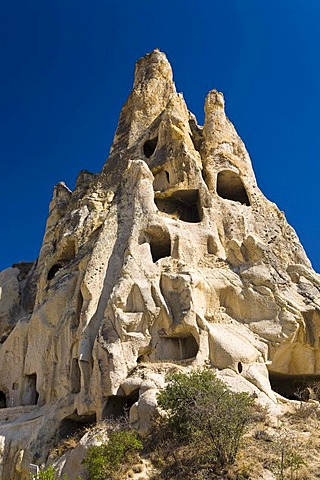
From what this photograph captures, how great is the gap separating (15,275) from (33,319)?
358 inches

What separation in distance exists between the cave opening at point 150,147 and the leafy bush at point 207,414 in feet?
50.3

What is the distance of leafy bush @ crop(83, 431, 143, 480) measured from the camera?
10445mm

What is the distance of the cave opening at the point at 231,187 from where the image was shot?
22.6 metres

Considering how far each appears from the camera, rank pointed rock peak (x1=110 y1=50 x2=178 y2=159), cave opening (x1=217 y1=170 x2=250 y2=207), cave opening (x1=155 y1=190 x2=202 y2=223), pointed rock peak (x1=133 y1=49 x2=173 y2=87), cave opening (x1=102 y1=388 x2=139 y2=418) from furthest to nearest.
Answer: pointed rock peak (x1=133 y1=49 x2=173 y2=87) < pointed rock peak (x1=110 y1=50 x2=178 y2=159) < cave opening (x1=217 y1=170 x2=250 y2=207) < cave opening (x1=155 y1=190 x2=202 y2=223) < cave opening (x1=102 y1=388 x2=139 y2=418)

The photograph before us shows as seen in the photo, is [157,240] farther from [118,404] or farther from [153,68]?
[153,68]

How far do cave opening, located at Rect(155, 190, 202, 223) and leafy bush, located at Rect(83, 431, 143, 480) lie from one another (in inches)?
464

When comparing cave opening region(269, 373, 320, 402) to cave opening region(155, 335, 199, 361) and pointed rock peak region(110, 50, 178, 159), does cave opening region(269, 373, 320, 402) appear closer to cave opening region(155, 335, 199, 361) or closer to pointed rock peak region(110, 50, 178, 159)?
cave opening region(155, 335, 199, 361)

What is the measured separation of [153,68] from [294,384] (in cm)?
2157

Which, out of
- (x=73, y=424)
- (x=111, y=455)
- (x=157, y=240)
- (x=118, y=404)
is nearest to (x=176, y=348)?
(x=118, y=404)

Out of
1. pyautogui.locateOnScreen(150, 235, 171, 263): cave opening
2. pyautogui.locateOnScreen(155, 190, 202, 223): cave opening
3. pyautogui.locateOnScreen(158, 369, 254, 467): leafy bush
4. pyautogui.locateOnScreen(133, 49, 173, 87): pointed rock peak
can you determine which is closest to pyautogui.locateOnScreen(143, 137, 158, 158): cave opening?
pyautogui.locateOnScreen(155, 190, 202, 223): cave opening

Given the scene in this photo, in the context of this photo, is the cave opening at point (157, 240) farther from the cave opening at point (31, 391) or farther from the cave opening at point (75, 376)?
the cave opening at point (31, 391)

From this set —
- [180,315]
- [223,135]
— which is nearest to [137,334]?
[180,315]

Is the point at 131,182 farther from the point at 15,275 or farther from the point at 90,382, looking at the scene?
the point at 15,275

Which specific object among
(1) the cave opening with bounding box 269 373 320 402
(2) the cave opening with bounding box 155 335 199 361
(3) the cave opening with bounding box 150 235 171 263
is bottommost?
(1) the cave opening with bounding box 269 373 320 402
